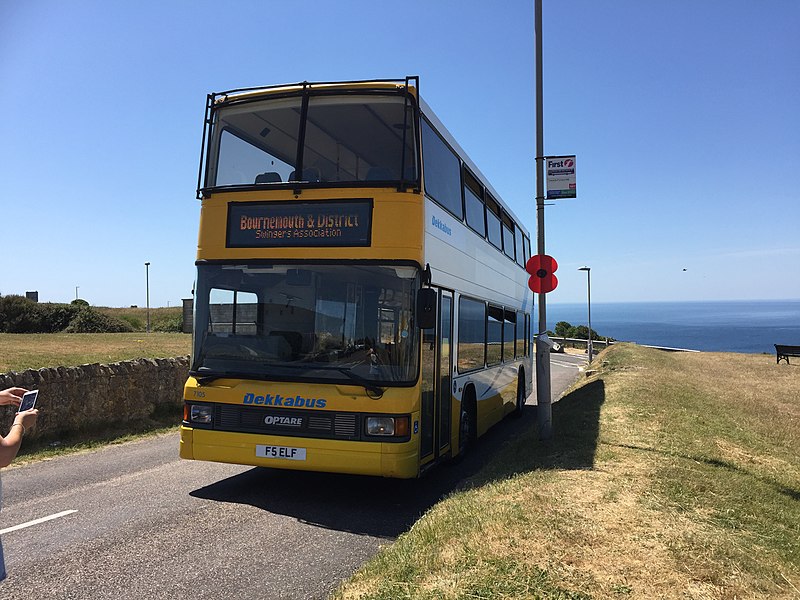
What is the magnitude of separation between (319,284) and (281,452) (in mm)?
1857

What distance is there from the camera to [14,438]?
2711 mm

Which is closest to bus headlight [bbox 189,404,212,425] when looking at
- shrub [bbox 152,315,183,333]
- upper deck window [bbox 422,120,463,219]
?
upper deck window [bbox 422,120,463,219]

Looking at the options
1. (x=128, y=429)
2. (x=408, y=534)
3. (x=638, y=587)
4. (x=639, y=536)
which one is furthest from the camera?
(x=128, y=429)

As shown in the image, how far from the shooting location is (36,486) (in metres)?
7.66

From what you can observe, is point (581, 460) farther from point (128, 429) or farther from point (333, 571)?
point (128, 429)

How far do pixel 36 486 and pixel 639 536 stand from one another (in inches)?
279

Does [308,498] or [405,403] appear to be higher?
[405,403]

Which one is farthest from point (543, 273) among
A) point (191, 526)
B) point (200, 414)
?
point (191, 526)

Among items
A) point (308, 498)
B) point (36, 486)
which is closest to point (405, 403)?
point (308, 498)

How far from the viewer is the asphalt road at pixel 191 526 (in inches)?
182

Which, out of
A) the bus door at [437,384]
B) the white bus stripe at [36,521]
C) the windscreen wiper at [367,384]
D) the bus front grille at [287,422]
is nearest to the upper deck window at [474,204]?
the bus door at [437,384]

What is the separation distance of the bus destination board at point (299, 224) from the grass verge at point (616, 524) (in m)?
3.05

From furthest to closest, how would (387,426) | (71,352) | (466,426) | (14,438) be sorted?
(71,352) → (466,426) → (387,426) → (14,438)

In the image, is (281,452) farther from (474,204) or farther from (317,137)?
(474,204)
